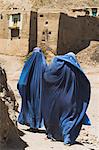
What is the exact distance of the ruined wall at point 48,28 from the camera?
2550cm

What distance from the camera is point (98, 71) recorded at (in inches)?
887

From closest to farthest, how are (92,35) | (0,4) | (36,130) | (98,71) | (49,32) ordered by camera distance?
1. (36,130)
2. (98,71)
3. (49,32)
4. (92,35)
5. (0,4)

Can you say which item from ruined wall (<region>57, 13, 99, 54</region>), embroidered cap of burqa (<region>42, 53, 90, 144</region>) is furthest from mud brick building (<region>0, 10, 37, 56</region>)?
embroidered cap of burqa (<region>42, 53, 90, 144</region>)

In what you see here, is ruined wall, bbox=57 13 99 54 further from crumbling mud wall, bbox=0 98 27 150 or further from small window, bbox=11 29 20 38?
crumbling mud wall, bbox=0 98 27 150

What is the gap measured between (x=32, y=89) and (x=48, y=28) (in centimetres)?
1844

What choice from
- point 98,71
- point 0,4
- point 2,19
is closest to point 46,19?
point 2,19

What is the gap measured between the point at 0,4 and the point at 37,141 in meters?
36.0

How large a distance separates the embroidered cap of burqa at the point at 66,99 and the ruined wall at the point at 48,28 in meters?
18.7

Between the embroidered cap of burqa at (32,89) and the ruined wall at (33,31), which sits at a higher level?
the embroidered cap of burqa at (32,89)

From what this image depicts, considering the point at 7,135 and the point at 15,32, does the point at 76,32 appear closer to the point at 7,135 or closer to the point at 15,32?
the point at 15,32

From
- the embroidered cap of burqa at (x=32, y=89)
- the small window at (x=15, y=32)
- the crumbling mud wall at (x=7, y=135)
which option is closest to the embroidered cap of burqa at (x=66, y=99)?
the embroidered cap of burqa at (x=32, y=89)

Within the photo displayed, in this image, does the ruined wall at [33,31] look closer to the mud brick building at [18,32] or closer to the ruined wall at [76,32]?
the mud brick building at [18,32]

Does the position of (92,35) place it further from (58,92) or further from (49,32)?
(58,92)

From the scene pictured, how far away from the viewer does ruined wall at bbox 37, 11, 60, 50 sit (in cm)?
2550
